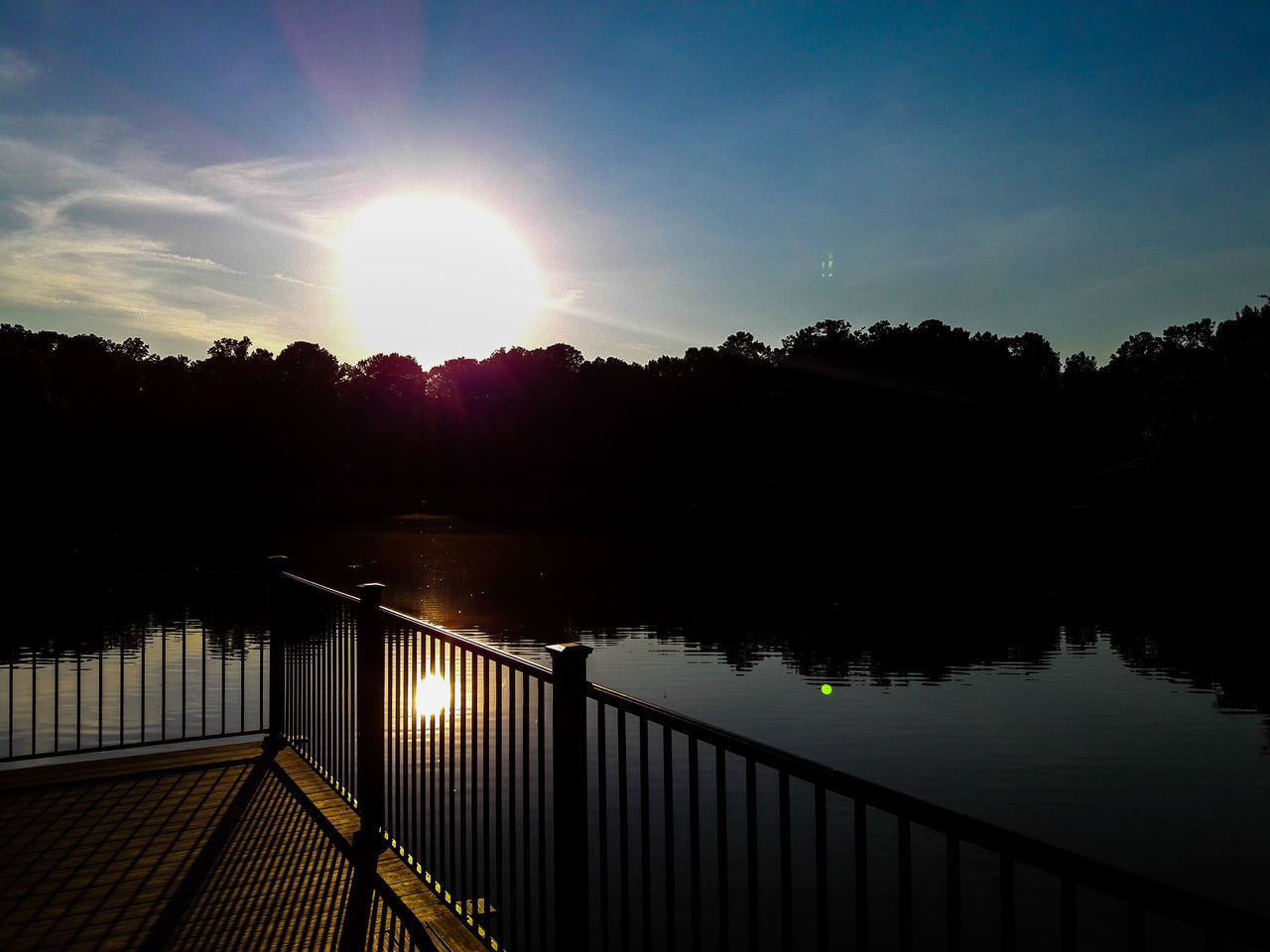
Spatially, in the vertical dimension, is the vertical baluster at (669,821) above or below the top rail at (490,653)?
below

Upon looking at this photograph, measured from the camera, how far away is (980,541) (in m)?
43.1

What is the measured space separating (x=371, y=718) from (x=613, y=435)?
80.7m

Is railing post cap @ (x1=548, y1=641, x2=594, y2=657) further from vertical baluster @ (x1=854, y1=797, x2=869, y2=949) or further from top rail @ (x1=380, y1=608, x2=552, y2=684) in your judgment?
vertical baluster @ (x1=854, y1=797, x2=869, y2=949)

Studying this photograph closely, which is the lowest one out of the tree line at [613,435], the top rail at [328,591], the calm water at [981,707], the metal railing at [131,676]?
the calm water at [981,707]

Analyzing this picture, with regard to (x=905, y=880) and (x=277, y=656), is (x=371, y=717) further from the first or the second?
(x=905, y=880)

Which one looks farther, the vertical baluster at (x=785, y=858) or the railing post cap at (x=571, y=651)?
the railing post cap at (x=571, y=651)

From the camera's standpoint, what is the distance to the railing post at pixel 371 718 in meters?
4.77

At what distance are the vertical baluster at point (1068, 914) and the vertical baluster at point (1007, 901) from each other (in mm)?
87

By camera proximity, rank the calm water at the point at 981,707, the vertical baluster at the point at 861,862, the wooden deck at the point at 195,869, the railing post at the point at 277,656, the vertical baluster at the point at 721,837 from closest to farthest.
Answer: the vertical baluster at the point at 861,862 < the vertical baluster at the point at 721,837 < the wooden deck at the point at 195,869 < the railing post at the point at 277,656 < the calm water at the point at 981,707

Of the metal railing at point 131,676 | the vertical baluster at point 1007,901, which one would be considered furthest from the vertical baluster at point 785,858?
the metal railing at point 131,676

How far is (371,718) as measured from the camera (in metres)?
4.83

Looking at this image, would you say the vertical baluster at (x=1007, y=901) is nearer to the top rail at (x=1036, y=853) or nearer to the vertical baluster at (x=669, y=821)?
the top rail at (x=1036, y=853)

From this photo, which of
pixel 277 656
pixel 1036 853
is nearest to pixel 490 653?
pixel 1036 853

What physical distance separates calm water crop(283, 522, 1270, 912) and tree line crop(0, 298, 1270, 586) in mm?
31659
